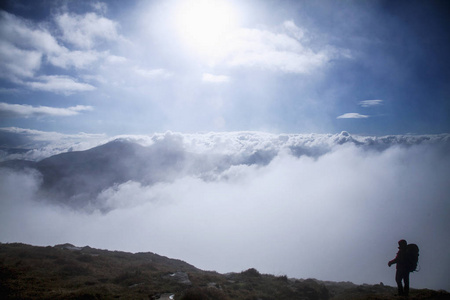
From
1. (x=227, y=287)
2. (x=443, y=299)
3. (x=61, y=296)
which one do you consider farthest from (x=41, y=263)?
(x=443, y=299)

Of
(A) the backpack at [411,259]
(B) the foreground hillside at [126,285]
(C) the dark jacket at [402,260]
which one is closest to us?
(A) the backpack at [411,259]

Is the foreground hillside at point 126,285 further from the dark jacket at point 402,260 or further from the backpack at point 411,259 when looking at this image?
the dark jacket at point 402,260

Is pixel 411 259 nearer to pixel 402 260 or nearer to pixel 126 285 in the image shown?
pixel 402 260

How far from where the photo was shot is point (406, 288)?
42.4ft

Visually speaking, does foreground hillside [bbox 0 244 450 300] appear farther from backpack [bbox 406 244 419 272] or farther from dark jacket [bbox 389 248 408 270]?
dark jacket [bbox 389 248 408 270]

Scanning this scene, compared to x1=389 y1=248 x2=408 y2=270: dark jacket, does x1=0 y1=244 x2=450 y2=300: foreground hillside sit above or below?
below

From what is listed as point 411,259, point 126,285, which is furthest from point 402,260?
point 126,285

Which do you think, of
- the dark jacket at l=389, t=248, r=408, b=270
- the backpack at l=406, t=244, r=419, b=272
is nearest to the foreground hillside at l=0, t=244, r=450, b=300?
the backpack at l=406, t=244, r=419, b=272

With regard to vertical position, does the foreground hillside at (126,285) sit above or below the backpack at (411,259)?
below

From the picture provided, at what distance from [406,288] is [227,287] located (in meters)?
11.9

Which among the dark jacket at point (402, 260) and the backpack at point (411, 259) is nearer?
the backpack at point (411, 259)

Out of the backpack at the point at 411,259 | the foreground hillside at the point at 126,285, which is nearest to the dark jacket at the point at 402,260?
the backpack at the point at 411,259

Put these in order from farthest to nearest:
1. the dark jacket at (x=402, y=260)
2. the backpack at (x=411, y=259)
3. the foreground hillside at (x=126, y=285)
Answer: the foreground hillside at (x=126, y=285) < the dark jacket at (x=402, y=260) < the backpack at (x=411, y=259)

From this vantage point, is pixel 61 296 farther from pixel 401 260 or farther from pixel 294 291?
pixel 401 260
